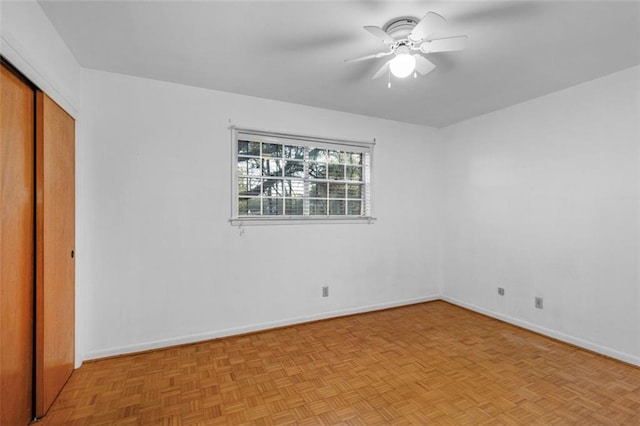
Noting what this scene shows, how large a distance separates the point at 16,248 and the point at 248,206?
187 centimetres

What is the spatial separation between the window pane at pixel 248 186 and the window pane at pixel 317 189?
65cm

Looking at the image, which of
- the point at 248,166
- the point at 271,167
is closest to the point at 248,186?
the point at 248,166

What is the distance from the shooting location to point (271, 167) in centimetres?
343

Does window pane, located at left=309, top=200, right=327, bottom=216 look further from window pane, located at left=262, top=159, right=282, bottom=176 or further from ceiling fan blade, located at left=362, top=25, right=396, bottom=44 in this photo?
ceiling fan blade, located at left=362, top=25, right=396, bottom=44

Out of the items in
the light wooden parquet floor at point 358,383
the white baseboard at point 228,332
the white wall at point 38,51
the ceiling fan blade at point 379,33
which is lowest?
the light wooden parquet floor at point 358,383

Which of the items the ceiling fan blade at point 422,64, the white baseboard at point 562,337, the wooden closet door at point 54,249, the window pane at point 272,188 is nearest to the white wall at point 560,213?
the white baseboard at point 562,337

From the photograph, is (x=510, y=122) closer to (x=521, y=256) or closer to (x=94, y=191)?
(x=521, y=256)

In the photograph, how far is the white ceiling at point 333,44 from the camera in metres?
1.88

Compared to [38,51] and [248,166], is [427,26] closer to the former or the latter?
[248,166]

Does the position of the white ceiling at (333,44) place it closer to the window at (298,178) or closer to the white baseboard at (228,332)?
the window at (298,178)

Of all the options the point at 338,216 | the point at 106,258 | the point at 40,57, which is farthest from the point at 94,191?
the point at 338,216

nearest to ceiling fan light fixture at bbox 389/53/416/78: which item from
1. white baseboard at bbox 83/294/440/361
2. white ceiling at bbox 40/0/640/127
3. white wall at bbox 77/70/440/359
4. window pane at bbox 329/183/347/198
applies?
white ceiling at bbox 40/0/640/127

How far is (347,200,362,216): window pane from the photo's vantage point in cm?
395

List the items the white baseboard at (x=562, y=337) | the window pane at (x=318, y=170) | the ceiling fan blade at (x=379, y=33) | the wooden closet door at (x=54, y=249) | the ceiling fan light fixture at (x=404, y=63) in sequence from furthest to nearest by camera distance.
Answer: the window pane at (x=318, y=170), the white baseboard at (x=562, y=337), the ceiling fan light fixture at (x=404, y=63), the wooden closet door at (x=54, y=249), the ceiling fan blade at (x=379, y=33)
